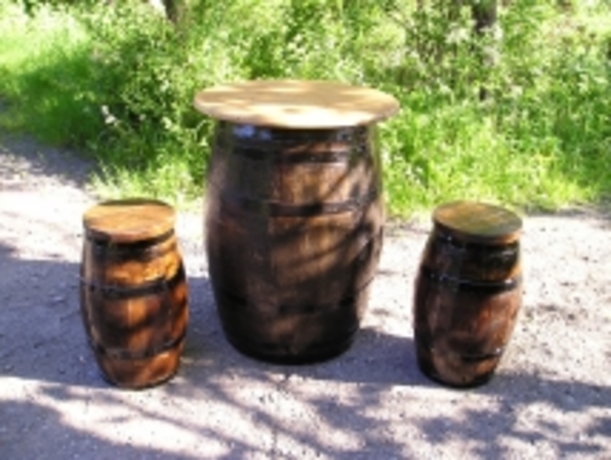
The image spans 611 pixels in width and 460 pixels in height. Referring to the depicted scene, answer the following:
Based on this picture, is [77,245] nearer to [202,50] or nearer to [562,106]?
[202,50]

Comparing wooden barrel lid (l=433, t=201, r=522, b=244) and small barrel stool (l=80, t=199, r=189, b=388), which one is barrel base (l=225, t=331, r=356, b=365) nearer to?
small barrel stool (l=80, t=199, r=189, b=388)

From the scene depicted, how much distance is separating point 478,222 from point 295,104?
872 millimetres

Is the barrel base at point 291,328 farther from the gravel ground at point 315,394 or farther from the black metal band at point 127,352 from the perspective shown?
the black metal band at point 127,352

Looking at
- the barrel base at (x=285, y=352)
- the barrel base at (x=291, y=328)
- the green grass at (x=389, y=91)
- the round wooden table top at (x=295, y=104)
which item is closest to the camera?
the round wooden table top at (x=295, y=104)

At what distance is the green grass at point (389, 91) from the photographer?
5133mm

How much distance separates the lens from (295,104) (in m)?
3.01

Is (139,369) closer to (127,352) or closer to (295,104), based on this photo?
(127,352)

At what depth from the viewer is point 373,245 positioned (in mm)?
3148

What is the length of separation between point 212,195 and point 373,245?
71 centimetres

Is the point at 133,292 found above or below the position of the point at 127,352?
above

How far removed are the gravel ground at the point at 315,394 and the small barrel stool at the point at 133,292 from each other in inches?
6.3

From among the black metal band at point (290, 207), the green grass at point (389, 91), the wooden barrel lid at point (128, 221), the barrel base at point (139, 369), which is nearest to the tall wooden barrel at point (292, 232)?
the black metal band at point (290, 207)

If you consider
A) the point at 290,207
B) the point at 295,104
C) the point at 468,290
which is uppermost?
the point at 295,104

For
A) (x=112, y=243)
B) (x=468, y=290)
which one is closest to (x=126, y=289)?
(x=112, y=243)
